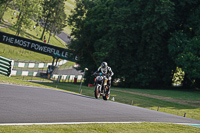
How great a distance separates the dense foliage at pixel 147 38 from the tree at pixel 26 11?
38446mm

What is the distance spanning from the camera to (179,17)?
3944 centimetres

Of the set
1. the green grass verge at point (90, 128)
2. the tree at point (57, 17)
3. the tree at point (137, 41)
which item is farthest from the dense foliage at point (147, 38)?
the tree at point (57, 17)

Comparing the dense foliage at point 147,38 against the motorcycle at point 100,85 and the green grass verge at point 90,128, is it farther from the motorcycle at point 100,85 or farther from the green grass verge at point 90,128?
the green grass verge at point 90,128

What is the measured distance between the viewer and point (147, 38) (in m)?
38.2

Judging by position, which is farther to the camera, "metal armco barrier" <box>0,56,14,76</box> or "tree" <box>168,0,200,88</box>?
"tree" <box>168,0,200,88</box>

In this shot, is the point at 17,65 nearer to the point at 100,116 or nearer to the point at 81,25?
the point at 81,25

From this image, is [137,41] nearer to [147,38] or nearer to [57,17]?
[147,38]

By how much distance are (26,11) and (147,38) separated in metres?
50.4

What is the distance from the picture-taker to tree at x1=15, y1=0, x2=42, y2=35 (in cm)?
7570

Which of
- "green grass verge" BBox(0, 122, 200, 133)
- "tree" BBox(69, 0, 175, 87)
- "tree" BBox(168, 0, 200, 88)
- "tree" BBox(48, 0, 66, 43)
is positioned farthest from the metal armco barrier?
"tree" BBox(48, 0, 66, 43)

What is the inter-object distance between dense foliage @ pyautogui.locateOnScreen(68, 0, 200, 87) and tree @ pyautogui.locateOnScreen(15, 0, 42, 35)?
1514 inches

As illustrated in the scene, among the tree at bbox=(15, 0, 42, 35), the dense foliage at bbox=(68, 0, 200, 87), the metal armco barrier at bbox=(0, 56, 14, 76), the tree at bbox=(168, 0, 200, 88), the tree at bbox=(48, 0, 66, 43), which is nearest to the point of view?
the metal armco barrier at bbox=(0, 56, 14, 76)

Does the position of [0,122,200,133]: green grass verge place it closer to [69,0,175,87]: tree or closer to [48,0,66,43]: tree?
[69,0,175,87]: tree

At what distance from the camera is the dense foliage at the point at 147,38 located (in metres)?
36.7
